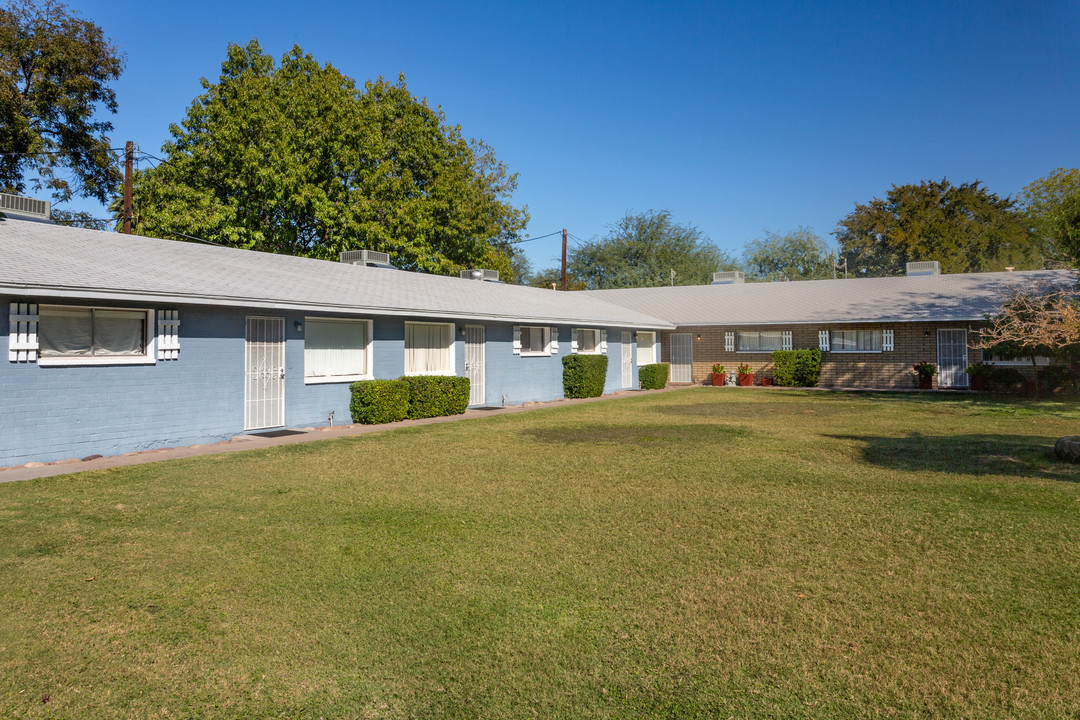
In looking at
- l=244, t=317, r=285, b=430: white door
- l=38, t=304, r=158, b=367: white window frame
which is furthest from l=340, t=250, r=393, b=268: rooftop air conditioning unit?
l=38, t=304, r=158, b=367: white window frame

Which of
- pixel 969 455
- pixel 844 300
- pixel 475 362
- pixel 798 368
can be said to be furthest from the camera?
pixel 844 300

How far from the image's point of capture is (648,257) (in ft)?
200

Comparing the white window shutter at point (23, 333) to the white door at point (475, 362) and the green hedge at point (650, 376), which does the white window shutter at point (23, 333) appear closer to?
the white door at point (475, 362)

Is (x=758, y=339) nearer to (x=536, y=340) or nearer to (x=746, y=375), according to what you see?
(x=746, y=375)

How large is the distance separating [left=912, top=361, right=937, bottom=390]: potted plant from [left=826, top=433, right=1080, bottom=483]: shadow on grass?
559 inches

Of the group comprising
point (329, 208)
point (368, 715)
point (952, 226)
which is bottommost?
point (368, 715)

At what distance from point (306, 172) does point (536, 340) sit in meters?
12.3

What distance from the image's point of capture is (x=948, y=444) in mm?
12031

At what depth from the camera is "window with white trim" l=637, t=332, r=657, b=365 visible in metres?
30.1

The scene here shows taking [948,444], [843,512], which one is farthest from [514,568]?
[948,444]

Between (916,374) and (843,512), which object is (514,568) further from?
(916,374)

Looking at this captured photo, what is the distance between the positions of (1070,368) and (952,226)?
100 ft

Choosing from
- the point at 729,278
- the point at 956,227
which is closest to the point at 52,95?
the point at 729,278

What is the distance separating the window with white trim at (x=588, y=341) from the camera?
84.0 feet
